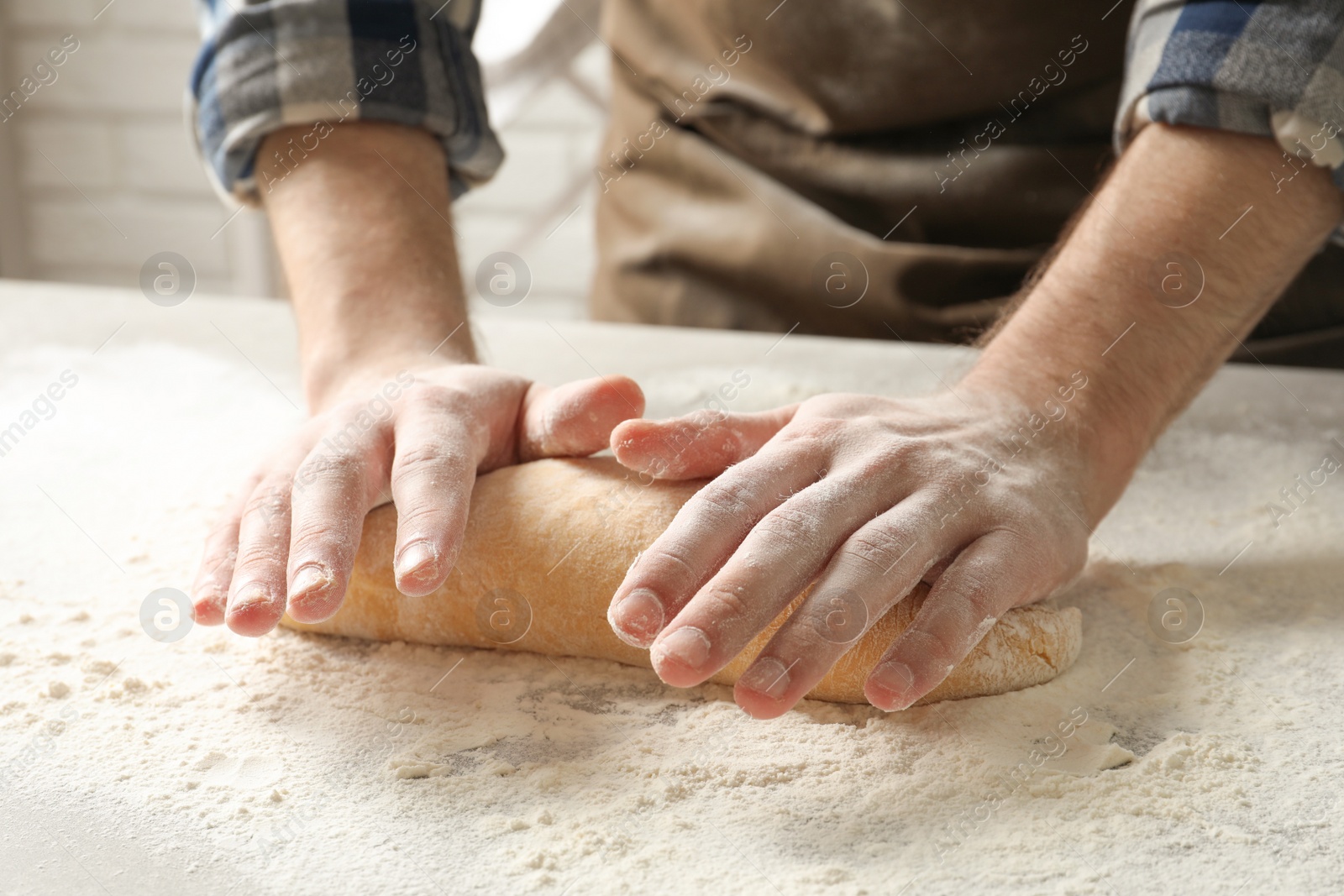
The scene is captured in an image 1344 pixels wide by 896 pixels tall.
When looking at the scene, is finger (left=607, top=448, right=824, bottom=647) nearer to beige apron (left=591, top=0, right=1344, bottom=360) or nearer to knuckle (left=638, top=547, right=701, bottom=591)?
knuckle (left=638, top=547, right=701, bottom=591)

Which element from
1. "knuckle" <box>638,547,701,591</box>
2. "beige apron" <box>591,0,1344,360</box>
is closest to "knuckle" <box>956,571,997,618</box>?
"knuckle" <box>638,547,701,591</box>

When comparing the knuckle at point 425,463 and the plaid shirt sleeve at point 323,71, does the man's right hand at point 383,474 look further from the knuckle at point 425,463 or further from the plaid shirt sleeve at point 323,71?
the plaid shirt sleeve at point 323,71

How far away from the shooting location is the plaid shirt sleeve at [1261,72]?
3.77 ft

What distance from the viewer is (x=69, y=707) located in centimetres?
93

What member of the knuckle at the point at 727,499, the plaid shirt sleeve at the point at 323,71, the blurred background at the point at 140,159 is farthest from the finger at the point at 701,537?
the blurred background at the point at 140,159

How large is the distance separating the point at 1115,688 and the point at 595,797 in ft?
1.63

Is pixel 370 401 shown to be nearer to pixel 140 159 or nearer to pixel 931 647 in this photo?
pixel 931 647

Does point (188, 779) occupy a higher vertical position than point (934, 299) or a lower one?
lower

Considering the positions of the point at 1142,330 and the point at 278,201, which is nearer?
the point at 1142,330

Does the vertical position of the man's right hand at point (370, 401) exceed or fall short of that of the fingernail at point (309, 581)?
it exceeds it

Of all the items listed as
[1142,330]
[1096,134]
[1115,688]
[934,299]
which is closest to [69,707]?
[1115,688]

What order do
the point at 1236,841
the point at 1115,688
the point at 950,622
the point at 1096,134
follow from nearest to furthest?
the point at 1236,841 < the point at 950,622 < the point at 1115,688 < the point at 1096,134

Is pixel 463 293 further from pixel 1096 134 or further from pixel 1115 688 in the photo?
pixel 1096 134

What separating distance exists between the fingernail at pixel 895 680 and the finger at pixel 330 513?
453 millimetres
